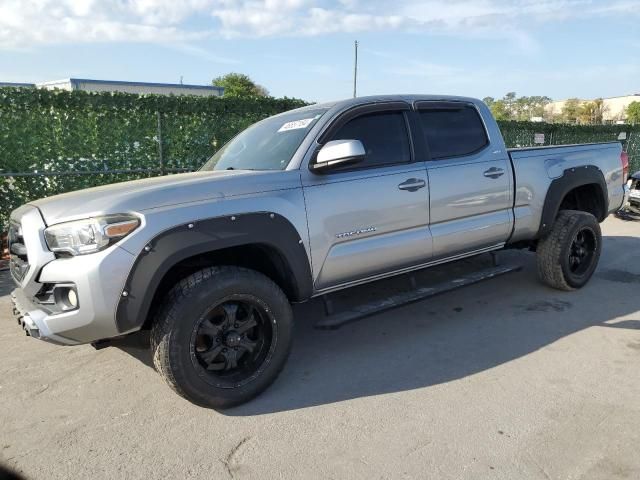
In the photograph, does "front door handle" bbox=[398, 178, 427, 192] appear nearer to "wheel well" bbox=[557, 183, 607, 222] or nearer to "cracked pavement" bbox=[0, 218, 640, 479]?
"cracked pavement" bbox=[0, 218, 640, 479]

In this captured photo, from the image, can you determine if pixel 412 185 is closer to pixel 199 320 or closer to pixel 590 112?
pixel 199 320

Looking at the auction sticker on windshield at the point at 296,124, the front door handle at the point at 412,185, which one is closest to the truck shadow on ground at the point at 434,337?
the front door handle at the point at 412,185

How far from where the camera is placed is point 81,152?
7.40 meters

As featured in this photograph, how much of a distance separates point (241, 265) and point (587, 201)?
4.18 m

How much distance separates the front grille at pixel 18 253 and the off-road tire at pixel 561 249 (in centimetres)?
452

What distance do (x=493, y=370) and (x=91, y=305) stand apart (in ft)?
8.67

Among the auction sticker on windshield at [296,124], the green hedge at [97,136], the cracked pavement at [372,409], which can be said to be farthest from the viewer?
the green hedge at [97,136]

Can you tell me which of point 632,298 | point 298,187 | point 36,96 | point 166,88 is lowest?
point 632,298

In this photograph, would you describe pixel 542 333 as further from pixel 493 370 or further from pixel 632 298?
pixel 632 298

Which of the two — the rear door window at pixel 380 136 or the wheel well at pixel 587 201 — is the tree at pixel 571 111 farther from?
the rear door window at pixel 380 136

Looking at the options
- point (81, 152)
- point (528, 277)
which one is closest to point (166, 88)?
point (81, 152)

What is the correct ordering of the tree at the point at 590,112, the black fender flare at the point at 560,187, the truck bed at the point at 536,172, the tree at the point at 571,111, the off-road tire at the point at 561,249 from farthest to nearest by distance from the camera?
the tree at the point at 571,111
the tree at the point at 590,112
the off-road tire at the point at 561,249
the black fender flare at the point at 560,187
the truck bed at the point at 536,172

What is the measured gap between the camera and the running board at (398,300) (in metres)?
3.57

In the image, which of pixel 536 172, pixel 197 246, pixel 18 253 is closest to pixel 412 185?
pixel 536 172
